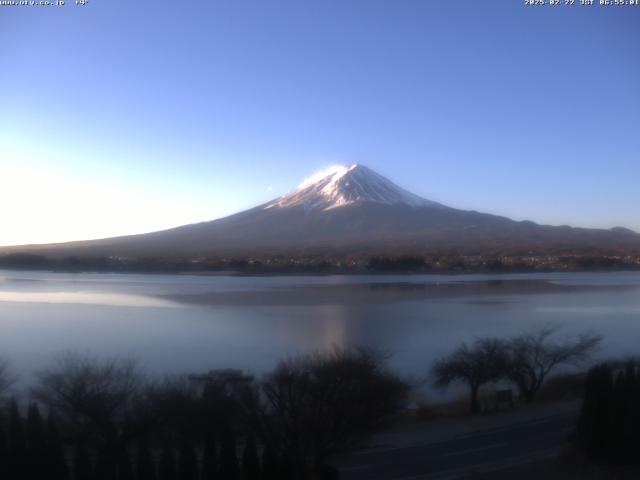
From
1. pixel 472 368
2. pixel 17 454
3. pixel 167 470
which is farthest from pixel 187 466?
pixel 472 368

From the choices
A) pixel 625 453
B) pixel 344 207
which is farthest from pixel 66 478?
pixel 344 207

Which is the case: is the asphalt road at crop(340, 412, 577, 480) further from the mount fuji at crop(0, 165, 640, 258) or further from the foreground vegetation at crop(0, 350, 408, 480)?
the mount fuji at crop(0, 165, 640, 258)

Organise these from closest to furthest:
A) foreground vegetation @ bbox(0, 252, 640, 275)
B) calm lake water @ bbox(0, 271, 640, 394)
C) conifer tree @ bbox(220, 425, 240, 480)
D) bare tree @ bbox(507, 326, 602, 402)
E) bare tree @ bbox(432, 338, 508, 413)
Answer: conifer tree @ bbox(220, 425, 240, 480), bare tree @ bbox(432, 338, 508, 413), bare tree @ bbox(507, 326, 602, 402), calm lake water @ bbox(0, 271, 640, 394), foreground vegetation @ bbox(0, 252, 640, 275)

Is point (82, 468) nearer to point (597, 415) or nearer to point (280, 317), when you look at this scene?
point (597, 415)

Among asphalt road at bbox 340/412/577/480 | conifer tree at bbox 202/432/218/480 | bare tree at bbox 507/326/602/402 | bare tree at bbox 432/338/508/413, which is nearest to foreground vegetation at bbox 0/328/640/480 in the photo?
conifer tree at bbox 202/432/218/480

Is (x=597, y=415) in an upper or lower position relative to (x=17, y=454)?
lower

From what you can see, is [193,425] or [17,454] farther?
[193,425]
